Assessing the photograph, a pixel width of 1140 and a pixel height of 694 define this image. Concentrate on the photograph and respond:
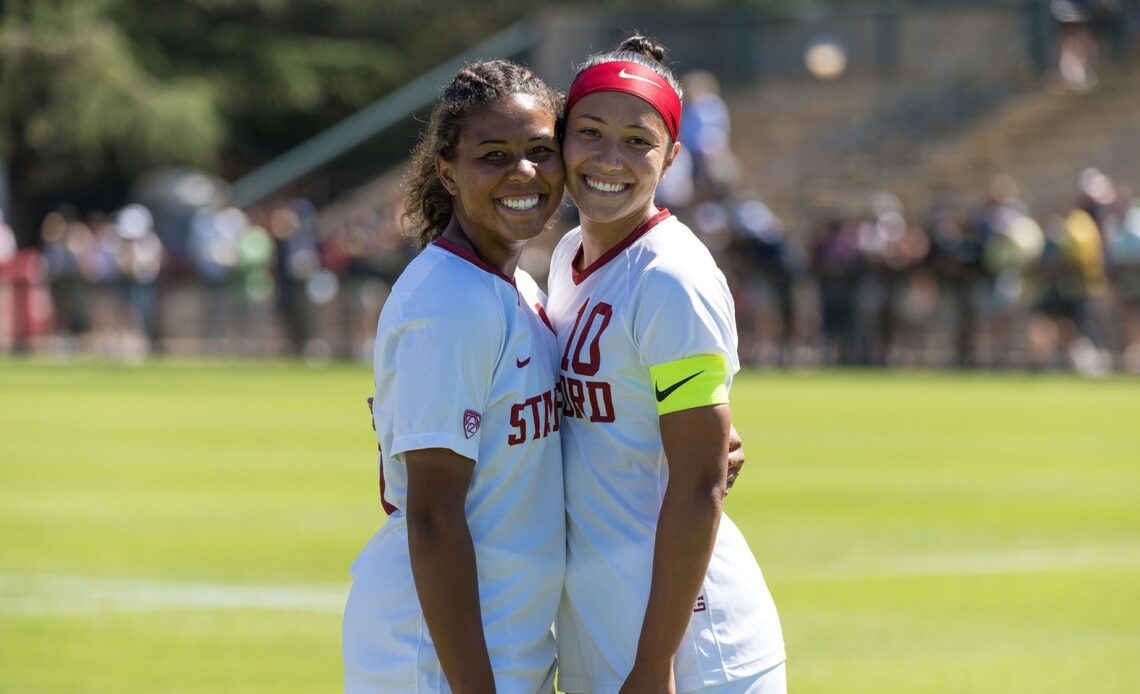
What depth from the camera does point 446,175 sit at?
4754 mm

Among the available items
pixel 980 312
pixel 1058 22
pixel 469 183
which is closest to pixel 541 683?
pixel 469 183

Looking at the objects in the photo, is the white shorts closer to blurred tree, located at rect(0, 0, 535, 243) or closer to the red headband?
the red headband

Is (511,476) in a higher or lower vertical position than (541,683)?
higher

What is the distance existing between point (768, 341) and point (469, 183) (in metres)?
25.1

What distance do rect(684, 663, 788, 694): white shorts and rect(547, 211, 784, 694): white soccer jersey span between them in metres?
0.02

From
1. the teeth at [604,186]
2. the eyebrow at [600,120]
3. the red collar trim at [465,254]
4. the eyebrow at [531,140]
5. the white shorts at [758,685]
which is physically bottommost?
the white shorts at [758,685]

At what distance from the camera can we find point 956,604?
33.0 ft

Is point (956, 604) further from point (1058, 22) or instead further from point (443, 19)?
point (443, 19)

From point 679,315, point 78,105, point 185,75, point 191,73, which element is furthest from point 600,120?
point 191,73

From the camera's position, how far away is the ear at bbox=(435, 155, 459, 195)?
4727mm

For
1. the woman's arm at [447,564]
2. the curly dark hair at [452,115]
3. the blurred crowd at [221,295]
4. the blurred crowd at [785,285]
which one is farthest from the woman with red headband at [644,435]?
the blurred crowd at [221,295]

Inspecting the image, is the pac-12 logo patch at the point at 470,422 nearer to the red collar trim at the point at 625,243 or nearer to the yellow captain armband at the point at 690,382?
the yellow captain armband at the point at 690,382

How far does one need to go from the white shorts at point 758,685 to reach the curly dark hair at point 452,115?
4.17 ft

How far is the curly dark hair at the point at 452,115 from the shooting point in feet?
15.3
